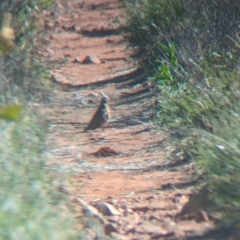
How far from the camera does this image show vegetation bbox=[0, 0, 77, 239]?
138 inches

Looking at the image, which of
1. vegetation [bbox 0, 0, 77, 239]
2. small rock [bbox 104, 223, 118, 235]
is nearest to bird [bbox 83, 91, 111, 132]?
vegetation [bbox 0, 0, 77, 239]

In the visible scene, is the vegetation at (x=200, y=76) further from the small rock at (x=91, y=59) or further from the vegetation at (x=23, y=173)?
the vegetation at (x=23, y=173)

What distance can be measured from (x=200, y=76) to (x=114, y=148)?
38.0 inches

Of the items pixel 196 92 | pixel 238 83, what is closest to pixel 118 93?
pixel 196 92

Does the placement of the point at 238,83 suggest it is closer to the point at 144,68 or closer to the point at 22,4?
the point at 22,4

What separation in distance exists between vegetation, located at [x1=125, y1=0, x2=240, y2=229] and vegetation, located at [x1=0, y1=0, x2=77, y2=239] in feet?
3.28

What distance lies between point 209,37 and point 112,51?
3197mm

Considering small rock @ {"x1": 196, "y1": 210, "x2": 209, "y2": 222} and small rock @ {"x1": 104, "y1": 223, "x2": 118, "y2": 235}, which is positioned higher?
small rock @ {"x1": 104, "y1": 223, "x2": 118, "y2": 235}

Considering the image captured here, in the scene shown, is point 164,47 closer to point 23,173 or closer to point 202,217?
point 202,217

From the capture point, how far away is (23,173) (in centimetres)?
411

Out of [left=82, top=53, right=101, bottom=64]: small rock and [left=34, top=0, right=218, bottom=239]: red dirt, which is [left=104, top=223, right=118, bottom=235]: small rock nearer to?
[left=34, top=0, right=218, bottom=239]: red dirt

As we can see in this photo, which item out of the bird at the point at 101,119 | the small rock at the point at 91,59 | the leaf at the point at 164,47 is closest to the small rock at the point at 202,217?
the bird at the point at 101,119

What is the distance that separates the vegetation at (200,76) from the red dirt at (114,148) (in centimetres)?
20

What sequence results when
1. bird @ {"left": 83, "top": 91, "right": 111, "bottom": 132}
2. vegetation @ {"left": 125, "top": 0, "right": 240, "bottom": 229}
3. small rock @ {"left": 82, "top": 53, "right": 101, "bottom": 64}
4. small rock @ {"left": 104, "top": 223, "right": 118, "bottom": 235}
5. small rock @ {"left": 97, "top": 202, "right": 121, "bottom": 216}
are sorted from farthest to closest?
1. small rock @ {"left": 82, "top": 53, "right": 101, "bottom": 64}
2. bird @ {"left": 83, "top": 91, "right": 111, "bottom": 132}
3. small rock @ {"left": 97, "top": 202, "right": 121, "bottom": 216}
4. vegetation @ {"left": 125, "top": 0, "right": 240, "bottom": 229}
5. small rock @ {"left": 104, "top": 223, "right": 118, "bottom": 235}
